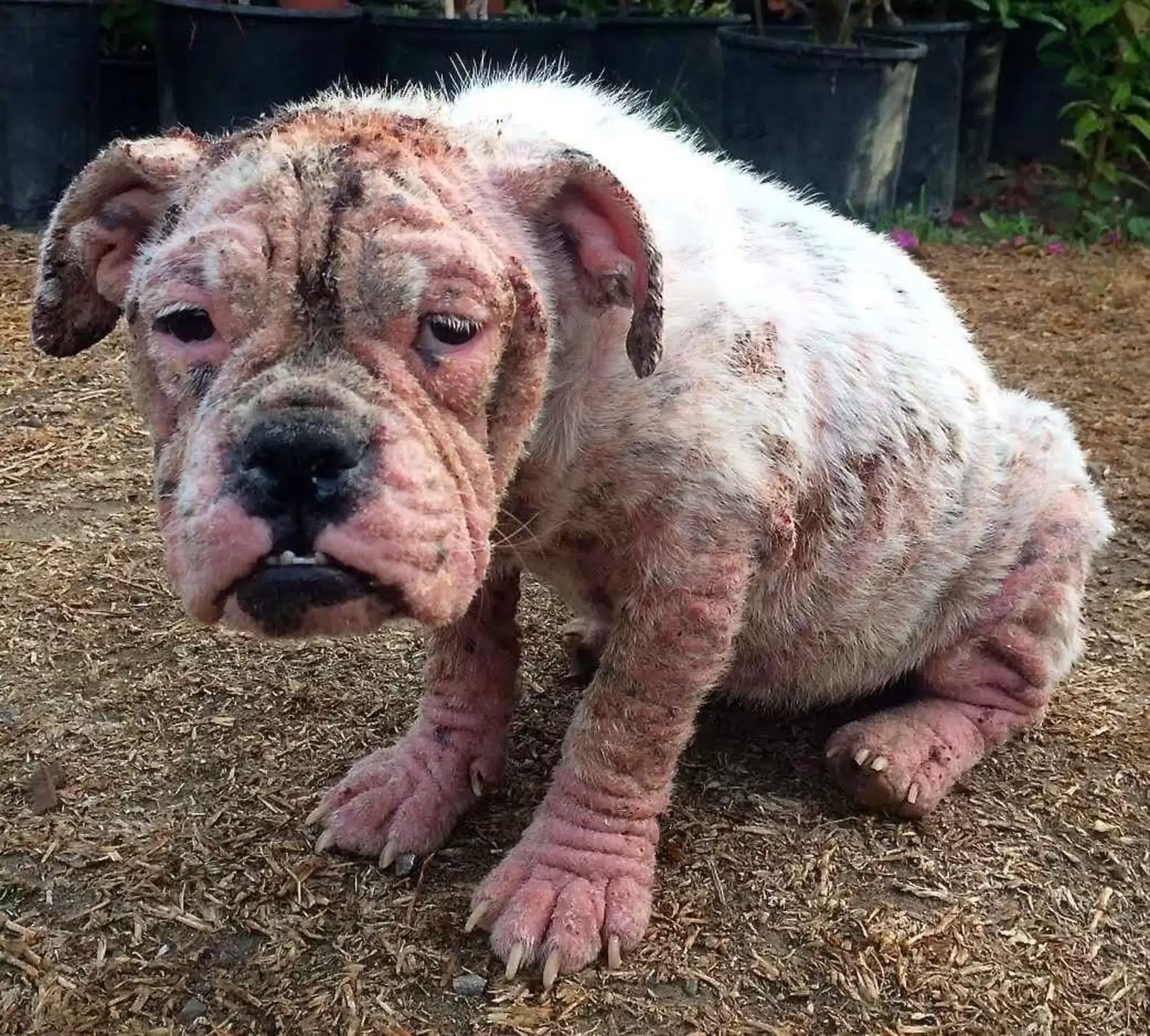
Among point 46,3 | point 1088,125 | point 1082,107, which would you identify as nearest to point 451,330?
point 46,3

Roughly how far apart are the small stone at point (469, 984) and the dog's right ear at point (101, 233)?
1.31 metres

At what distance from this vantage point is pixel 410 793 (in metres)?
2.69

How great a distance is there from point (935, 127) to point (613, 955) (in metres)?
6.34

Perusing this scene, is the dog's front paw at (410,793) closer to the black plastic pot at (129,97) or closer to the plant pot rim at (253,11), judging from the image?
the plant pot rim at (253,11)

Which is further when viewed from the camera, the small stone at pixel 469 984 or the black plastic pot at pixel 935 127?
the black plastic pot at pixel 935 127

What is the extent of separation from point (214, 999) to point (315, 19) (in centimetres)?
534

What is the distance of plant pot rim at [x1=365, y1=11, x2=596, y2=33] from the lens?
6375 millimetres

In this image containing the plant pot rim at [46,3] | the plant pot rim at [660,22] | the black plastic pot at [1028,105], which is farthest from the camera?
the black plastic pot at [1028,105]

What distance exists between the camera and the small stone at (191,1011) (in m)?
2.25

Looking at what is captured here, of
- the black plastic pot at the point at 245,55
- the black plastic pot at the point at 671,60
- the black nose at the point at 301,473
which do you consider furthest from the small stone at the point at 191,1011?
the black plastic pot at the point at 671,60

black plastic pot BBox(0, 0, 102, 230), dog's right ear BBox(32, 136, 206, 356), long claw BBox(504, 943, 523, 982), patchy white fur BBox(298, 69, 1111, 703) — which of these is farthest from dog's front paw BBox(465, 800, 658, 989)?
black plastic pot BBox(0, 0, 102, 230)


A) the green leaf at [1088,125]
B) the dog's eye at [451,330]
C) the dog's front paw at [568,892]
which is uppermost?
the dog's eye at [451,330]

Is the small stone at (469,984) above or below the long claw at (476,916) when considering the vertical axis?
below

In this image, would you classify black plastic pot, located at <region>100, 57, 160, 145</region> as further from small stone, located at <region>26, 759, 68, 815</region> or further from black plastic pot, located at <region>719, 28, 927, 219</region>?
small stone, located at <region>26, 759, 68, 815</region>
